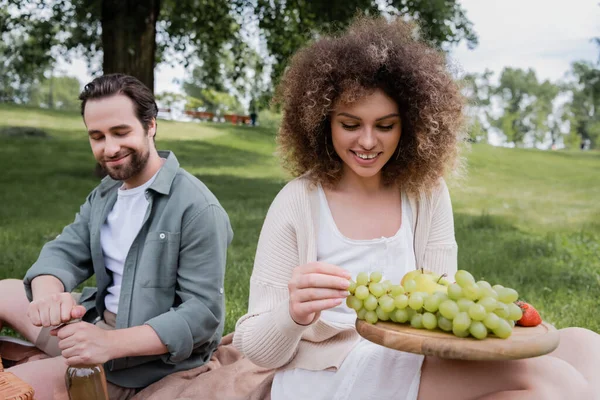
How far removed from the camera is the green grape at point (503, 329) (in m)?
1.86

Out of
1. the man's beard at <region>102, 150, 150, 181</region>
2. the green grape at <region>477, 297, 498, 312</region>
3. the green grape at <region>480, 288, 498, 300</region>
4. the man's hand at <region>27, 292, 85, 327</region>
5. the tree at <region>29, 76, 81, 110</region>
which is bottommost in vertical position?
the tree at <region>29, 76, 81, 110</region>

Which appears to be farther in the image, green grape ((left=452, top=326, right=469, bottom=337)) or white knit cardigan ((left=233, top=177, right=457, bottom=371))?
white knit cardigan ((left=233, top=177, right=457, bottom=371))

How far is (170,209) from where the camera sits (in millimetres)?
3021

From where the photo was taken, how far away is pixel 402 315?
1.98 meters

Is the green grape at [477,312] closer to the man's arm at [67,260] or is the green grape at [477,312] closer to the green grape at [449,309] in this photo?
the green grape at [449,309]

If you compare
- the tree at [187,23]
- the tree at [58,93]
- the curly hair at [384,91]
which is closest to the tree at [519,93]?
the tree at [58,93]

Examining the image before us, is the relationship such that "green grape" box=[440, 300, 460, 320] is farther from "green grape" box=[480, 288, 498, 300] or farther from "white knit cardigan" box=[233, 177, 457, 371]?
"white knit cardigan" box=[233, 177, 457, 371]

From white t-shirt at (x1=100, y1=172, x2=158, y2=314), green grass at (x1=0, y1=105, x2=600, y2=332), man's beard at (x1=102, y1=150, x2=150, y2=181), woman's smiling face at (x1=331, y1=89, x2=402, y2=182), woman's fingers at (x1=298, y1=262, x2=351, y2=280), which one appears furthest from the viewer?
green grass at (x1=0, y1=105, x2=600, y2=332)

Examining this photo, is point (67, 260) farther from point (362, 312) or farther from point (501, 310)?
point (501, 310)

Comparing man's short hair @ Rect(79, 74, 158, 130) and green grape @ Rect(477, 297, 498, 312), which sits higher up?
man's short hair @ Rect(79, 74, 158, 130)

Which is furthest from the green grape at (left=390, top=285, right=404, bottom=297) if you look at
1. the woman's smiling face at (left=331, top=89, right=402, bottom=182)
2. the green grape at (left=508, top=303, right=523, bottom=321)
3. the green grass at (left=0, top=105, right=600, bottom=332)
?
the green grass at (left=0, top=105, right=600, bottom=332)

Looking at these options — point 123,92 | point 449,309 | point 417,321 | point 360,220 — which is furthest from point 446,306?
point 123,92

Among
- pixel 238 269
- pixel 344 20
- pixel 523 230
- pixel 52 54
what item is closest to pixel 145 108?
pixel 238 269

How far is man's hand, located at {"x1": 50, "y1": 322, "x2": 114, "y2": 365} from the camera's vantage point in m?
2.54
